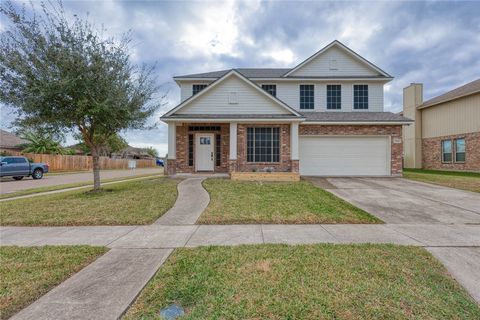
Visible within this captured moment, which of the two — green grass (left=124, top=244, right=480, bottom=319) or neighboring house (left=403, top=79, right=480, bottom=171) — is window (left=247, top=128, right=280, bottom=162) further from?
neighboring house (left=403, top=79, right=480, bottom=171)

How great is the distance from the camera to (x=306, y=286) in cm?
308

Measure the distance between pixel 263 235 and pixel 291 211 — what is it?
202 cm

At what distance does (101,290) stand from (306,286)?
2580 millimetres

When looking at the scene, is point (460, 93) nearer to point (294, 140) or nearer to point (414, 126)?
point (414, 126)

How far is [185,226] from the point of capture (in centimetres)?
589

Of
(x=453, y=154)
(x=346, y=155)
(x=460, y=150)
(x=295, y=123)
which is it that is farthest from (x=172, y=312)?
(x=453, y=154)

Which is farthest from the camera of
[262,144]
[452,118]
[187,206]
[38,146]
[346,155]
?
[38,146]

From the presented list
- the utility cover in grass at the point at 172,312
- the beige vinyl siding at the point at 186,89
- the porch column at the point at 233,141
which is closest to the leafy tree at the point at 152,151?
the beige vinyl siding at the point at 186,89

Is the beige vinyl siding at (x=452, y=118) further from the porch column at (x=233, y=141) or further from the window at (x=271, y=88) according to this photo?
the porch column at (x=233, y=141)

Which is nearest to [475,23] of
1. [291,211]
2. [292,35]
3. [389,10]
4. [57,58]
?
[389,10]

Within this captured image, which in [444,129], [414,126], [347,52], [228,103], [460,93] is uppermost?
[347,52]

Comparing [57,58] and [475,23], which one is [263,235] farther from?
[475,23]

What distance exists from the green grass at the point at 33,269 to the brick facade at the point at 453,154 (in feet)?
78.4

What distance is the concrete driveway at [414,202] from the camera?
6477mm
